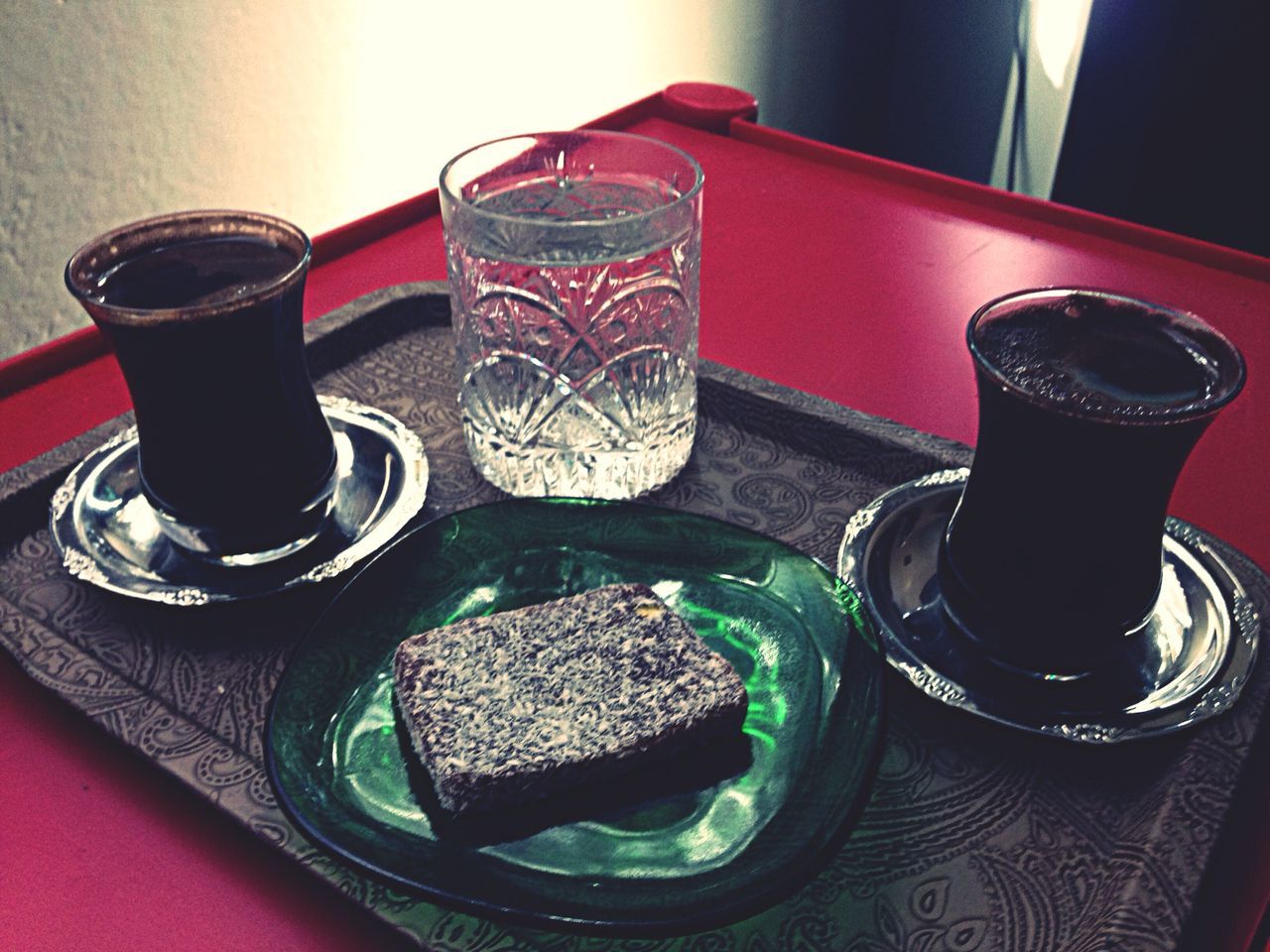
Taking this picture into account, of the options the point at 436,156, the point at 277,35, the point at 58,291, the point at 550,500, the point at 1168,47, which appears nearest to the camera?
the point at 550,500

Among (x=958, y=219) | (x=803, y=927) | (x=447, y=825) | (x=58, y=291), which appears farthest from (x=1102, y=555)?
(x=58, y=291)

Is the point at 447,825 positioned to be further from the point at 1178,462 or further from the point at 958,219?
the point at 958,219

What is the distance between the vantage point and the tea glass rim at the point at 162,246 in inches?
20.9

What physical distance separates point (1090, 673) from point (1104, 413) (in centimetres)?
14

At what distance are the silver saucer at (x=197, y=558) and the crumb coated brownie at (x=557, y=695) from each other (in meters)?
0.12

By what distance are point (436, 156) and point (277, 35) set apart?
14.4 inches

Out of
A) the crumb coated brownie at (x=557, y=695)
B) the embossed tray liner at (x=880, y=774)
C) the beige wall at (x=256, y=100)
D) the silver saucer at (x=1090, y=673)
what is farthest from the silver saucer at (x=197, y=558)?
the beige wall at (x=256, y=100)

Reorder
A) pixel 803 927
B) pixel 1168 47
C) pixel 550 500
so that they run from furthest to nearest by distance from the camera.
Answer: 1. pixel 1168 47
2. pixel 550 500
3. pixel 803 927

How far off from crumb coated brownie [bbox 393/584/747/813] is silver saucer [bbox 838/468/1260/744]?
11 cm

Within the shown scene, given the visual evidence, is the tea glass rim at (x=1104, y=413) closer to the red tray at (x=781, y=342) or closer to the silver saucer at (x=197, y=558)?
the red tray at (x=781, y=342)

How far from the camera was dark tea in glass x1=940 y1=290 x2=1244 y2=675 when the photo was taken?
18.9 inches

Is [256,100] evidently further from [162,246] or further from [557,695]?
[557,695]

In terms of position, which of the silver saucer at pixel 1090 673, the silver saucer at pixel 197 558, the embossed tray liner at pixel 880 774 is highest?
the silver saucer at pixel 1090 673

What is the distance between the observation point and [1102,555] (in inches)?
19.9
